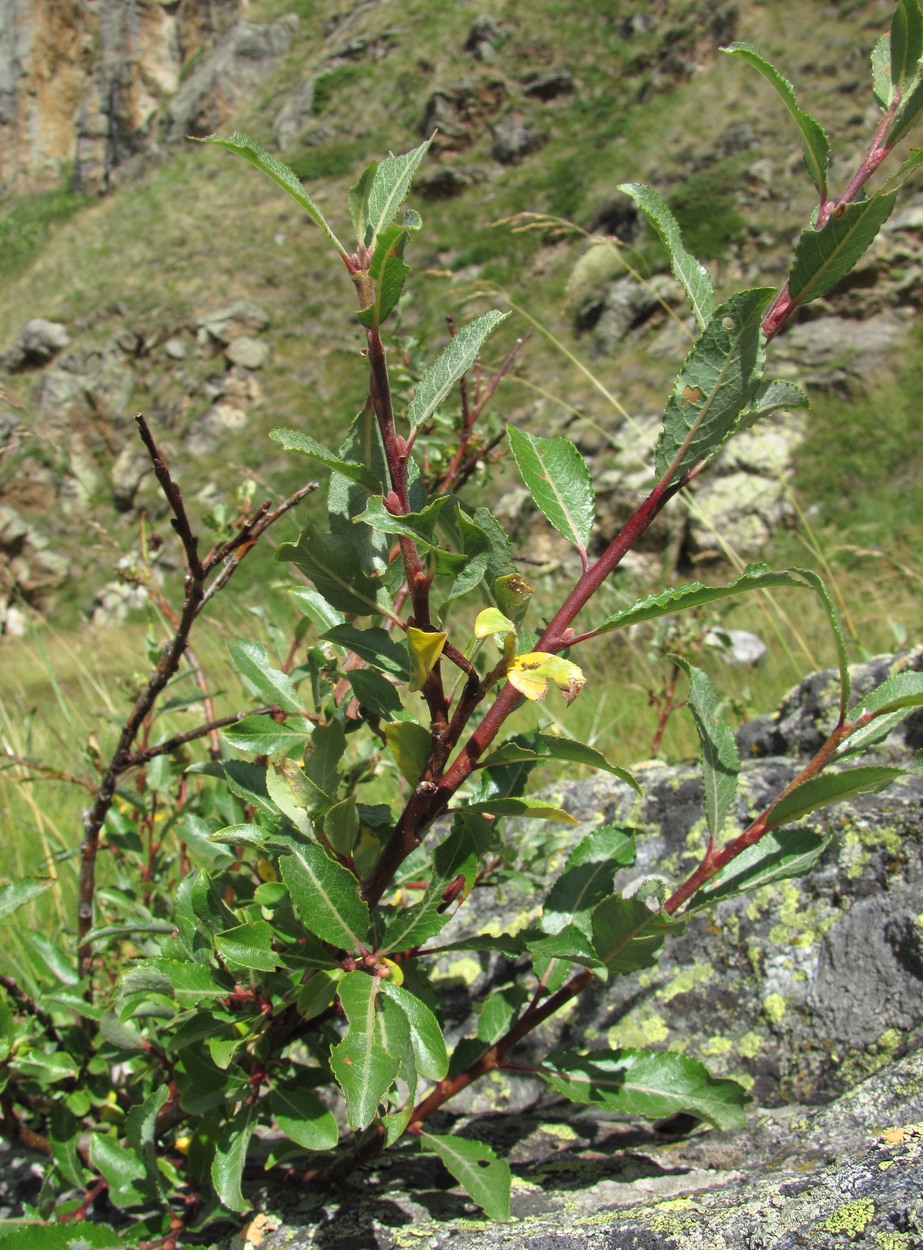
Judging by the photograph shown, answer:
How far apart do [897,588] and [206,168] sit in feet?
84.2

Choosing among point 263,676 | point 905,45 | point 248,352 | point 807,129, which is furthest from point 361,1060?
Answer: point 248,352

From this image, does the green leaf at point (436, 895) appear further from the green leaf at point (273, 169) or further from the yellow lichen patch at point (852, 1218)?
the green leaf at point (273, 169)

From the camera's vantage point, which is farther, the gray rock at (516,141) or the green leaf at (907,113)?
the gray rock at (516,141)

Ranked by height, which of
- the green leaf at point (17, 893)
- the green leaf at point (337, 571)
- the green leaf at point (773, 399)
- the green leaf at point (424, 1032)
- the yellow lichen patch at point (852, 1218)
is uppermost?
the green leaf at point (773, 399)

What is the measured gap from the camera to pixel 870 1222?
64 cm

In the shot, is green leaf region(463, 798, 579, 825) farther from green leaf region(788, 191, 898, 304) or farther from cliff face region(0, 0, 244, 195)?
cliff face region(0, 0, 244, 195)

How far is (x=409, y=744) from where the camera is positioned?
743 millimetres

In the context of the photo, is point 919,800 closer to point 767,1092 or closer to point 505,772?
point 767,1092

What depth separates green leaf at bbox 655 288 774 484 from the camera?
0.66 m

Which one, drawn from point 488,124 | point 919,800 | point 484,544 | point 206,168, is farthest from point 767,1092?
point 206,168

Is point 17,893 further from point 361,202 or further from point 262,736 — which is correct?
point 361,202

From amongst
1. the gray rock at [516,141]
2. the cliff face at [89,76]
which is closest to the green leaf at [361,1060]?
the gray rock at [516,141]

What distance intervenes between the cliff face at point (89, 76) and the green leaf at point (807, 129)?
3413cm

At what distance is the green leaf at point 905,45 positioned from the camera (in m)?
0.72
